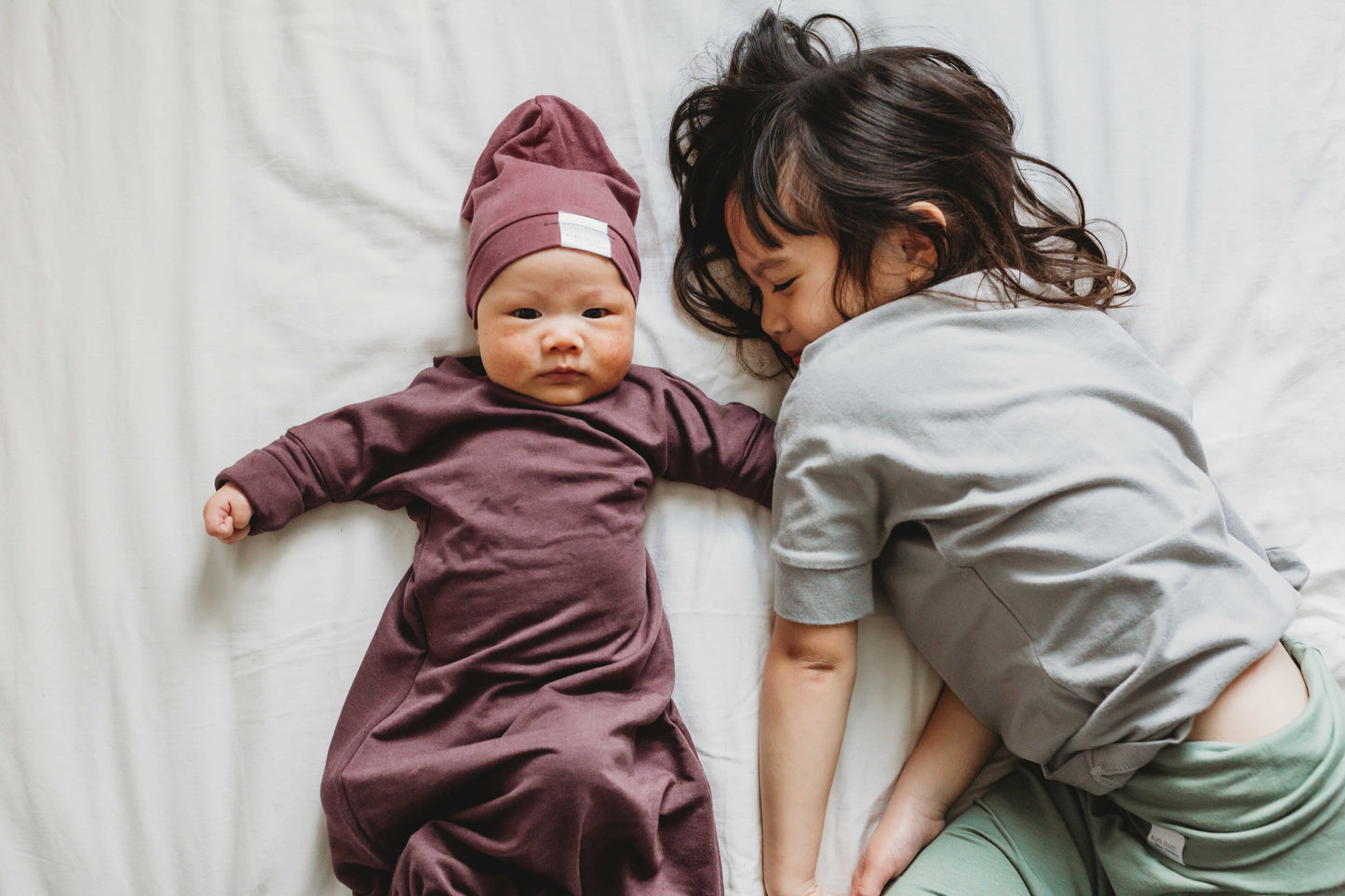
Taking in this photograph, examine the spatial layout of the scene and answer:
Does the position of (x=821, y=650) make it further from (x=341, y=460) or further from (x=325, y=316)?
(x=325, y=316)

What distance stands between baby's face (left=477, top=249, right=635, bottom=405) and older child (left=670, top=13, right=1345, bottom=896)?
0.47 feet

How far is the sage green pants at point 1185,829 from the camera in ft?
2.58

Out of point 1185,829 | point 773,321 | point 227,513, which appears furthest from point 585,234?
point 1185,829

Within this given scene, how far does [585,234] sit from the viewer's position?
3.03 feet

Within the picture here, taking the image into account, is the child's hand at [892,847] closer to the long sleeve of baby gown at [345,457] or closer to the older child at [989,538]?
the older child at [989,538]

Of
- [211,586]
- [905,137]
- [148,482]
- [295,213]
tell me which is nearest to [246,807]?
[211,586]

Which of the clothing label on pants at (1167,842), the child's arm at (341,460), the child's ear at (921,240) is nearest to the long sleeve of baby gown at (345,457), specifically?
the child's arm at (341,460)

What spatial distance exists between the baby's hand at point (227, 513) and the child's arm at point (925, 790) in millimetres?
665

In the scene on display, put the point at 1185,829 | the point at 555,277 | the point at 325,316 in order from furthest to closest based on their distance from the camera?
the point at 325,316
the point at 555,277
the point at 1185,829

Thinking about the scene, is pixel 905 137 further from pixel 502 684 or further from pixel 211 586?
pixel 211 586

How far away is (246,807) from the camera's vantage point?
94 cm

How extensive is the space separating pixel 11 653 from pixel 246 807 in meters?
0.28

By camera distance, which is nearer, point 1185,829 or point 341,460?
point 1185,829

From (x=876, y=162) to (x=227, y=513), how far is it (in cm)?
68
